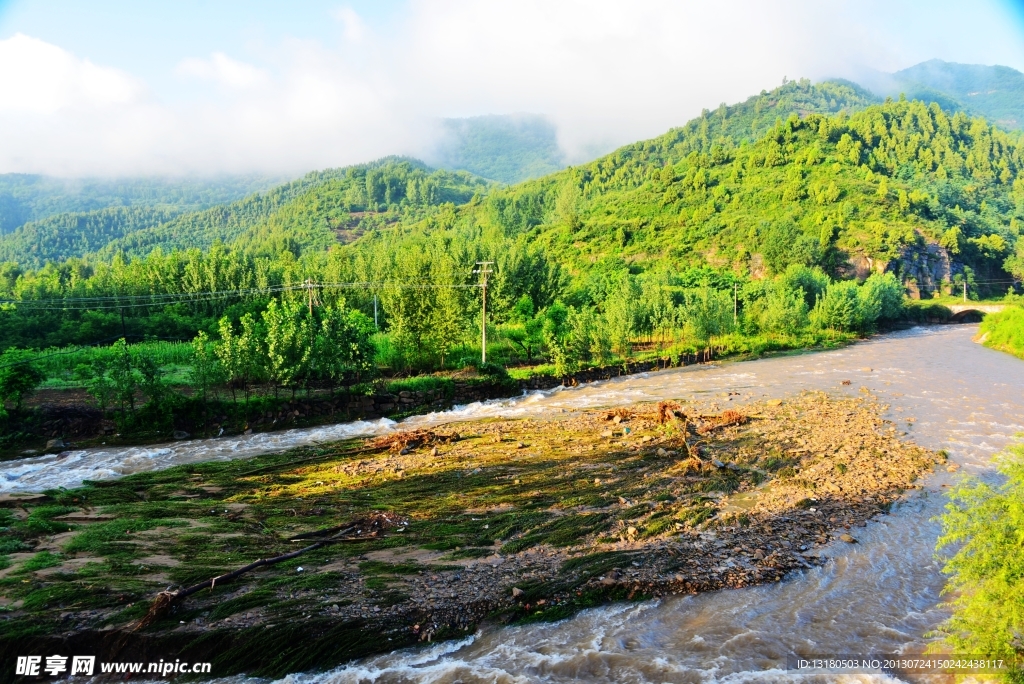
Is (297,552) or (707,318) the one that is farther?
(707,318)

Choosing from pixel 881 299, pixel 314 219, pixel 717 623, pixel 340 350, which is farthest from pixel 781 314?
pixel 314 219

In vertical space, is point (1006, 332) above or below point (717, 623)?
above

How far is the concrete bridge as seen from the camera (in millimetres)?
77625

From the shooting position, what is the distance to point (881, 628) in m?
11.0

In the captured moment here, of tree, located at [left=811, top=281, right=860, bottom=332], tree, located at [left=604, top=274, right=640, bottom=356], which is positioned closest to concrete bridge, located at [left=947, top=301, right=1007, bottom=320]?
tree, located at [left=811, top=281, right=860, bottom=332]

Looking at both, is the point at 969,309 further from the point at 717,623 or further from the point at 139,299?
the point at 139,299

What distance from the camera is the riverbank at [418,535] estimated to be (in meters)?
10.2

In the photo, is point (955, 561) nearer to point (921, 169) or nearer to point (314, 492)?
point (314, 492)

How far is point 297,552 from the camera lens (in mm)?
12672

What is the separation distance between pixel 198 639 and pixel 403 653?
11.1 feet

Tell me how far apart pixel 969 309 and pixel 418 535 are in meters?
91.6

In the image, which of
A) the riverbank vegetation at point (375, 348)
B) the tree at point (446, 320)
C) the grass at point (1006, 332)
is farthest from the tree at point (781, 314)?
the tree at point (446, 320)

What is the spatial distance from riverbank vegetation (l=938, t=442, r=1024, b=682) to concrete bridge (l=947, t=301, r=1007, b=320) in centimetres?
8693

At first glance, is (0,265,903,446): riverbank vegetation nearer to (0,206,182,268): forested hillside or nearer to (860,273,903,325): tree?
(860,273,903,325): tree
